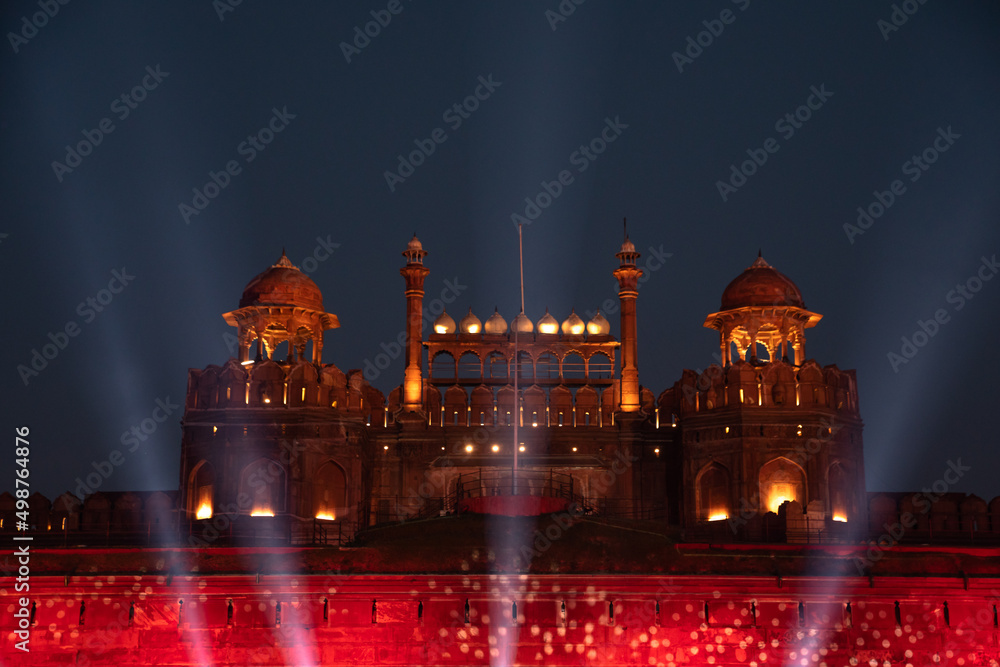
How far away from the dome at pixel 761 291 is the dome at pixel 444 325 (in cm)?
1155

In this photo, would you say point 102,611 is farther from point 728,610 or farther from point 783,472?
point 783,472

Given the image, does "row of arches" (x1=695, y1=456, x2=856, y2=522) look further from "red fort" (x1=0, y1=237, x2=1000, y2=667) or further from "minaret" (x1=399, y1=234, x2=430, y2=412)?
"minaret" (x1=399, y1=234, x2=430, y2=412)

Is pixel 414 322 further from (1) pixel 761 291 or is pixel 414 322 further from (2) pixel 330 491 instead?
(1) pixel 761 291

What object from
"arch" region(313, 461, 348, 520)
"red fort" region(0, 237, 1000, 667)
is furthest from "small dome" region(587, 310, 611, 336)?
"arch" region(313, 461, 348, 520)

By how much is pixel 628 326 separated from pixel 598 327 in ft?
6.39

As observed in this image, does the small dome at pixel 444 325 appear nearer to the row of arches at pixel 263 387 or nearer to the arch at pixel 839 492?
the row of arches at pixel 263 387

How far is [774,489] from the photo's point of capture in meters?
43.0

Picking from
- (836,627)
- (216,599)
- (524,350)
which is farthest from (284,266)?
(836,627)

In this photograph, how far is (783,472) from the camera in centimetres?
4312

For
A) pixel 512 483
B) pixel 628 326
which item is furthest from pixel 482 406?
pixel 628 326

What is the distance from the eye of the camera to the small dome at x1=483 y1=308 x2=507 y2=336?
50688 mm

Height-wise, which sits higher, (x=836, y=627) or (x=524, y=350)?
(x=524, y=350)

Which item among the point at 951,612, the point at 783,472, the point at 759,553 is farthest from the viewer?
the point at 783,472

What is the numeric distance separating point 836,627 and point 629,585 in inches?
222
